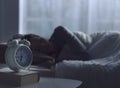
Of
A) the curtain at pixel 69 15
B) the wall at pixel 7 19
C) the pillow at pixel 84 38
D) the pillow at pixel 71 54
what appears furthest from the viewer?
the wall at pixel 7 19

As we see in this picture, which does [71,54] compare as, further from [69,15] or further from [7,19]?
[7,19]

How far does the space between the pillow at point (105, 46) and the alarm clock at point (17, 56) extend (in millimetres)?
1581

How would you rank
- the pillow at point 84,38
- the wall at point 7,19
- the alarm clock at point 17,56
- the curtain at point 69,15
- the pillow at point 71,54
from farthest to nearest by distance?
the wall at point 7,19 → the curtain at point 69,15 → the pillow at point 84,38 → the pillow at point 71,54 → the alarm clock at point 17,56

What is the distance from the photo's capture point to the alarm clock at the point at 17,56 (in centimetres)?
147

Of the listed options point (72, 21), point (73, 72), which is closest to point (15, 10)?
point (72, 21)

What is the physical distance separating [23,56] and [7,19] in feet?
7.81

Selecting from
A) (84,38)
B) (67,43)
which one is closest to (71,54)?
(67,43)

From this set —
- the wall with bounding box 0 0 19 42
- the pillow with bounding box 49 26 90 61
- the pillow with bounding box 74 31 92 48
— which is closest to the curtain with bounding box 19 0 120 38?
the wall with bounding box 0 0 19 42

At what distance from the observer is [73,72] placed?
8.09 feet

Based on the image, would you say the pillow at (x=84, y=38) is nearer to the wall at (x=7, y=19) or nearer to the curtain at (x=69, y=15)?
the curtain at (x=69, y=15)

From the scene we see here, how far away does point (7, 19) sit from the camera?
3842 millimetres

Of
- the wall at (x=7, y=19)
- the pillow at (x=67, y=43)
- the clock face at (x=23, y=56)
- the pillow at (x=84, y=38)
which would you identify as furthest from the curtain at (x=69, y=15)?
the clock face at (x=23, y=56)

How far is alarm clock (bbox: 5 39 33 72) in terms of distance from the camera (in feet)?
4.83

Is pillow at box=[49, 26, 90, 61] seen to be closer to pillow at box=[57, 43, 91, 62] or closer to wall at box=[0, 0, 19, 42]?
pillow at box=[57, 43, 91, 62]
